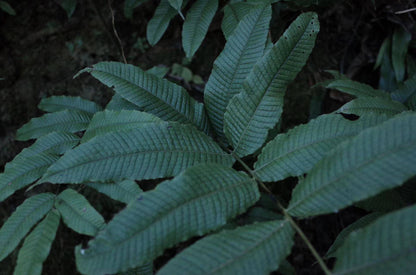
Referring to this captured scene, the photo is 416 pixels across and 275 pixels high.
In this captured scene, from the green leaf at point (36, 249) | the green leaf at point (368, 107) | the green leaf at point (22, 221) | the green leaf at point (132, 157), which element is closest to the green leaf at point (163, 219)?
the green leaf at point (132, 157)

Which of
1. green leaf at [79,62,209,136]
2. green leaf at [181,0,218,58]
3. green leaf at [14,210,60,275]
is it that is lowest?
green leaf at [14,210,60,275]

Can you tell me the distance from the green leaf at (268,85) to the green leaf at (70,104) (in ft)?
3.13

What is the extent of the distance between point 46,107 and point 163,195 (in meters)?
1.32

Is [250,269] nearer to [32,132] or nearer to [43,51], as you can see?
[32,132]

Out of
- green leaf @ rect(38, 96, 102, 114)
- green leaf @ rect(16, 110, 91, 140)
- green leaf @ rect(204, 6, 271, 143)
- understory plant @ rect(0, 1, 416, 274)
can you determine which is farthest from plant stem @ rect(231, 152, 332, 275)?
green leaf @ rect(38, 96, 102, 114)

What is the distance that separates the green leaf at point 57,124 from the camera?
1.54 meters

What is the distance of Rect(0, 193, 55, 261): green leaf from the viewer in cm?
107

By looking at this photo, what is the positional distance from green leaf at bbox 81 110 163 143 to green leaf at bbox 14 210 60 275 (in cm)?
35

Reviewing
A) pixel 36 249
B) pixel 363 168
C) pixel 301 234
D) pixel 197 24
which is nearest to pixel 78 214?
pixel 36 249

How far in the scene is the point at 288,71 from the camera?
3.50 feet

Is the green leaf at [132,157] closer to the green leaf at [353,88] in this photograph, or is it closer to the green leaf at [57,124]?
the green leaf at [57,124]

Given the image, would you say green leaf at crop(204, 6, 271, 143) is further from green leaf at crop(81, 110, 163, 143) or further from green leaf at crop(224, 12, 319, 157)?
green leaf at crop(81, 110, 163, 143)

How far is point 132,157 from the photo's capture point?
955 millimetres

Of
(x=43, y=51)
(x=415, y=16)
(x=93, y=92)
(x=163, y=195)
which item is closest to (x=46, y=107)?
(x=93, y=92)
